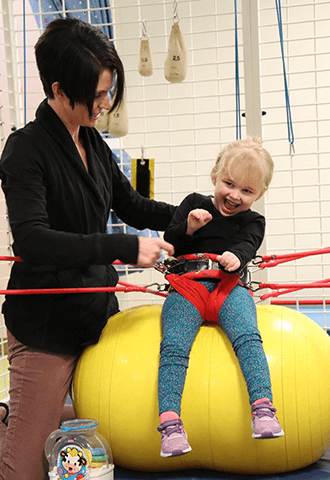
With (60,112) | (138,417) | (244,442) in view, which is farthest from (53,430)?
(60,112)

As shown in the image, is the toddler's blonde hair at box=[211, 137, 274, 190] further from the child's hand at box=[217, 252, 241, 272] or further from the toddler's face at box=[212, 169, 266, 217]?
the child's hand at box=[217, 252, 241, 272]

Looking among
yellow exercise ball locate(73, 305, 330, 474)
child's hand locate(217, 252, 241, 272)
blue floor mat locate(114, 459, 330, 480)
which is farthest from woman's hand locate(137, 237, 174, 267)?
blue floor mat locate(114, 459, 330, 480)

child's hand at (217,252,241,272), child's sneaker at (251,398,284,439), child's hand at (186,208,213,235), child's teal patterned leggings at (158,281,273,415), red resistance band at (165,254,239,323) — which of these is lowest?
child's sneaker at (251,398,284,439)

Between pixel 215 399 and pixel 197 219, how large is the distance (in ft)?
1.71

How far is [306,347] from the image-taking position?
1476 millimetres

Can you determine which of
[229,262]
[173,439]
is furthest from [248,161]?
[173,439]

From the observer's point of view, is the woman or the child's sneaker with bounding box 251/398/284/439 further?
the woman

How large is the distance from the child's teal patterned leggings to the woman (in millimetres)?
228

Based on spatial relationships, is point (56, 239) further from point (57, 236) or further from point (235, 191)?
point (235, 191)

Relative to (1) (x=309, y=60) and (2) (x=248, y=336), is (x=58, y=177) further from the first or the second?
(1) (x=309, y=60)

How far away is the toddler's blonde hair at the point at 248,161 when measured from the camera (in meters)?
1.56

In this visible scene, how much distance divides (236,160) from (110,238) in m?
0.50

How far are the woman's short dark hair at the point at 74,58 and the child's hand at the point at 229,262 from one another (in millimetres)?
561

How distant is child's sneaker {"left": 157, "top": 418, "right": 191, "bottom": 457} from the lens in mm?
1229
